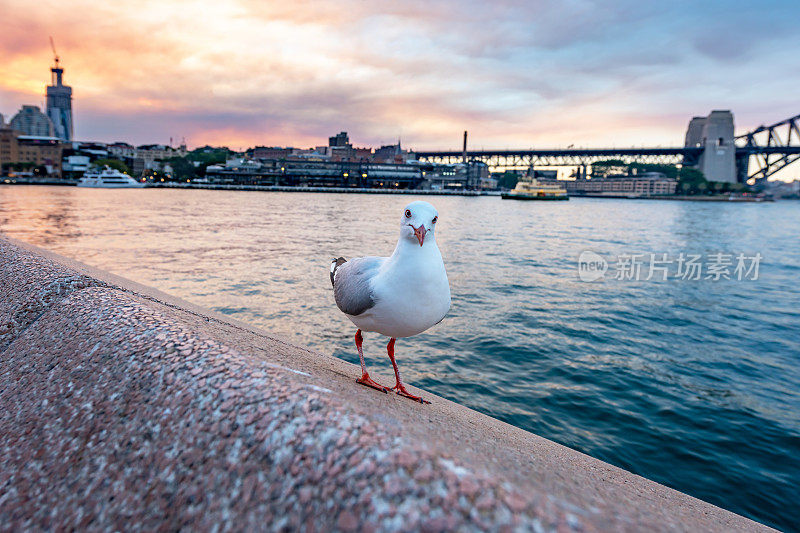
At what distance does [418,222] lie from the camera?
1.94 m

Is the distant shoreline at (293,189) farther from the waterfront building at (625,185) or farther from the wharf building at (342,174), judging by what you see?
the waterfront building at (625,185)

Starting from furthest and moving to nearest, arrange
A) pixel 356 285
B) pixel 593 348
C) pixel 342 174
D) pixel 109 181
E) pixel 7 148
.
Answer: pixel 342 174 < pixel 7 148 < pixel 109 181 < pixel 593 348 < pixel 356 285

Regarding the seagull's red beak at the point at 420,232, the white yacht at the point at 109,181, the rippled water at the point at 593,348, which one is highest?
the white yacht at the point at 109,181

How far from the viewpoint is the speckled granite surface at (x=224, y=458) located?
0.83m

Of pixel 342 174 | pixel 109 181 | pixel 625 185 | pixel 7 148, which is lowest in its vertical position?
pixel 109 181

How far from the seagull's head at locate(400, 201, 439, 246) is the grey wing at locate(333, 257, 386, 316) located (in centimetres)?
31

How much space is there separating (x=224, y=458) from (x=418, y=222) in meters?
1.24

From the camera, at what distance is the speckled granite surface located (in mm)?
833

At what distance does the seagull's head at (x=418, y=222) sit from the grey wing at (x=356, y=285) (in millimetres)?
311

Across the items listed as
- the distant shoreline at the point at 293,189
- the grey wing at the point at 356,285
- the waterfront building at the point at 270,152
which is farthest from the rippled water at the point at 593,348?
the waterfront building at the point at 270,152

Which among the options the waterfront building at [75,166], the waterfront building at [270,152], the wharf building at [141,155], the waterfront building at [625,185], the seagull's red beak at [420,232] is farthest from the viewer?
the waterfront building at [270,152]

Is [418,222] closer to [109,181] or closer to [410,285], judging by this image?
[410,285]

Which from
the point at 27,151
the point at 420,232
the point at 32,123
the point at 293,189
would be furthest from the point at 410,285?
the point at 32,123

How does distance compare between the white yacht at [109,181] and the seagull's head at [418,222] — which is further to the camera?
the white yacht at [109,181]
